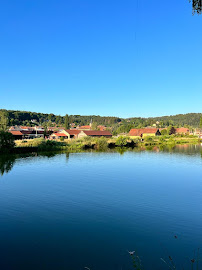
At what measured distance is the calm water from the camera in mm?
9523

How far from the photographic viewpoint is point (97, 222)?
13.0 m

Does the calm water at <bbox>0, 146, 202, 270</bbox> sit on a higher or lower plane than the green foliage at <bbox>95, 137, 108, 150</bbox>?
lower

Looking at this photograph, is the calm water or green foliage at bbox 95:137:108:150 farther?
green foliage at bbox 95:137:108:150

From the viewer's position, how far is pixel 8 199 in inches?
681

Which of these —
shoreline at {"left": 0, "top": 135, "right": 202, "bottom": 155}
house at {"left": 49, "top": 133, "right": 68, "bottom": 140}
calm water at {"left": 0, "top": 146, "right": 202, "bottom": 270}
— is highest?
house at {"left": 49, "top": 133, "right": 68, "bottom": 140}

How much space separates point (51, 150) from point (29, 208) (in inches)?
1516

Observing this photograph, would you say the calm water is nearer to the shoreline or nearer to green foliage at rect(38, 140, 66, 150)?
the shoreline

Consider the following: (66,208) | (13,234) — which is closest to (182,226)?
(66,208)

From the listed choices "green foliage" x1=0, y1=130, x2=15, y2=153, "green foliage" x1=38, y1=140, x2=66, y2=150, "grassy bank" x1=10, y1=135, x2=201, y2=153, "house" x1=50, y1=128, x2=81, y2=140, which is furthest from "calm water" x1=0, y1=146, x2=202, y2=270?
"house" x1=50, y1=128, x2=81, y2=140

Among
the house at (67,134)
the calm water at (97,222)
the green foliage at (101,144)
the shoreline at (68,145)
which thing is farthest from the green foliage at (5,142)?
the house at (67,134)

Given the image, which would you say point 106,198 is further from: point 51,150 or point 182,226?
point 51,150

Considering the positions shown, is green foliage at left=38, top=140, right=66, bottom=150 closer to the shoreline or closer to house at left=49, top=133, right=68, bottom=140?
the shoreline

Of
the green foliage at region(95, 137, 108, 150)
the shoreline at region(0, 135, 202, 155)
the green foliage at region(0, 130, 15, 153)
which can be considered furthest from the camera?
the green foliage at region(95, 137, 108, 150)

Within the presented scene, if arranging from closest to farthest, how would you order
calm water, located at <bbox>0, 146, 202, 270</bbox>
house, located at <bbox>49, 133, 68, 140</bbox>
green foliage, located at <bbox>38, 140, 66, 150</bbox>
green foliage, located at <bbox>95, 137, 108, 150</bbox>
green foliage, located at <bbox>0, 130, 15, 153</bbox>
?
1. calm water, located at <bbox>0, 146, 202, 270</bbox>
2. green foliage, located at <bbox>0, 130, 15, 153</bbox>
3. green foliage, located at <bbox>38, 140, 66, 150</bbox>
4. green foliage, located at <bbox>95, 137, 108, 150</bbox>
5. house, located at <bbox>49, 133, 68, 140</bbox>
